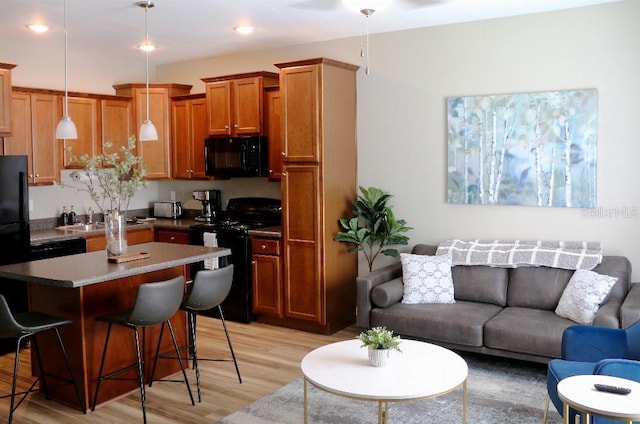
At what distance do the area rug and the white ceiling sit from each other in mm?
2730

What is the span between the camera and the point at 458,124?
5.20 meters

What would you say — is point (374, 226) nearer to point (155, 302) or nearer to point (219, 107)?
point (219, 107)

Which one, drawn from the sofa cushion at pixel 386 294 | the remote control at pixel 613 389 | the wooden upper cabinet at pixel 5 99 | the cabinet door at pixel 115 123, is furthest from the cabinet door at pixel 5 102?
the remote control at pixel 613 389

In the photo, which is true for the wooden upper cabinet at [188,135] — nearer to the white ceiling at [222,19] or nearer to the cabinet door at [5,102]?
the white ceiling at [222,19]

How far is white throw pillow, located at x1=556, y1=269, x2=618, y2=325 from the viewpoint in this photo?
4.09 metres

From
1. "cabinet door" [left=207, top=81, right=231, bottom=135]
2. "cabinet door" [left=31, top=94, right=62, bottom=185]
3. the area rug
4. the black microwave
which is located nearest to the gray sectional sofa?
the area rug

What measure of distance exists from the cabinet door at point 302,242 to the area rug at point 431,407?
1.24m

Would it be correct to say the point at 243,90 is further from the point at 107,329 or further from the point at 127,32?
the point at 107,329

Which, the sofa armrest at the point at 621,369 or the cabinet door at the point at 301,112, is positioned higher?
the cabinet door at the point at 301,112

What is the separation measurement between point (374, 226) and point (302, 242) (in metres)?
0.65

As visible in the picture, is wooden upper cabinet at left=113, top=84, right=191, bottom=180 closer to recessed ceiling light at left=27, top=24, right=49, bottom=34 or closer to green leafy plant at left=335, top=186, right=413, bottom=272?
recessed ceiling light at left=27, top=24, right=49, bottom=34

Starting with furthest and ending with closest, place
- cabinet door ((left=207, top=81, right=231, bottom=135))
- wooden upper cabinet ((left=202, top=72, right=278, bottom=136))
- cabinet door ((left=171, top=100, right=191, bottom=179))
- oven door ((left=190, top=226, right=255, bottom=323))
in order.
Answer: cabinet door ((left=171, top=100, right=191, bottom=179)) < cabinet door ((left=207, top=81, right=231, bottom=135)) < wooden upper cabinet ((left=202, top=72, right=278, bottom=136)) < oven door ((left=190, top=226, right=255, bottom=323))

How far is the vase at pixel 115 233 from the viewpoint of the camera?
13.3 ft

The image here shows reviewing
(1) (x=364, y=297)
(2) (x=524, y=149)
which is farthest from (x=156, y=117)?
(2) (x=524, y=149)
